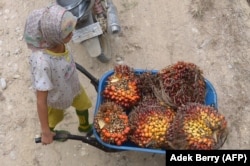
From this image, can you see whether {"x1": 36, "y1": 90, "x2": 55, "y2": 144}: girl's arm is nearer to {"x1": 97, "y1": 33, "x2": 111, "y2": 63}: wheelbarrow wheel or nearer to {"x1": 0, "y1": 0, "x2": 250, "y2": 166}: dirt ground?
{"x1": 0, "y1": 0, "x2": 250, "y2": 166}: dirt ground

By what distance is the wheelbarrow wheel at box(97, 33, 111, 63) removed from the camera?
4374mm

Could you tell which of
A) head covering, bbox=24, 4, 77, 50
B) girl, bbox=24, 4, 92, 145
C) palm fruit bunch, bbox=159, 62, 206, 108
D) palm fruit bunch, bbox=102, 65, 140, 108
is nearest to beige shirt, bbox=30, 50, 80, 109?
girl, bbox=24, 4, 92, 145

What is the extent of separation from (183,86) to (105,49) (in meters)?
1.39

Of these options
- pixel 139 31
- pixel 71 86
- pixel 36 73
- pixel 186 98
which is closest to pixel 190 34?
pixel 139 31

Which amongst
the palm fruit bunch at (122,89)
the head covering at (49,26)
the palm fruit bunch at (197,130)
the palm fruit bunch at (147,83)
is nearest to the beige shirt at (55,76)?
the head covering at (49,26)

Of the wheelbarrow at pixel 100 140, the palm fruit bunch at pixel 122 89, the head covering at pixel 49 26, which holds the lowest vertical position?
the wheelbarrow at pixel 100 140

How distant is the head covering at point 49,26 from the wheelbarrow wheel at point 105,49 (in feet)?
4.84

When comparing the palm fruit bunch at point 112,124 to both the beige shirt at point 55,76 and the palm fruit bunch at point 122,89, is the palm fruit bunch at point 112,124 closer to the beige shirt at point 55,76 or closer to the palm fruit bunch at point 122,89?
the palm fruit bunch at point 122,89

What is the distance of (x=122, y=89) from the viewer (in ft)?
11.1

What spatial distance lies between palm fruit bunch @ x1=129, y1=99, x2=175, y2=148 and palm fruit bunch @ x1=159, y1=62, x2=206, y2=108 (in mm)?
122

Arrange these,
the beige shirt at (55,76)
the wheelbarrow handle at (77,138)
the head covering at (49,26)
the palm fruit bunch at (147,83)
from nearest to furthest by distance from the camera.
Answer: the head covering at (49,26), the beige shirt at (55,76), the wheelbarrow handle at (77,138), the palm fruit bunch at (147,83)

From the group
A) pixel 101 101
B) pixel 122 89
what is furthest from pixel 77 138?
pixel 122 89

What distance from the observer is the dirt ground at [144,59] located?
157 inches

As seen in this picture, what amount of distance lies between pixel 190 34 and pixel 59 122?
6.00 feet
